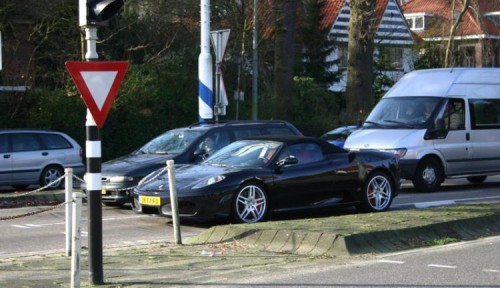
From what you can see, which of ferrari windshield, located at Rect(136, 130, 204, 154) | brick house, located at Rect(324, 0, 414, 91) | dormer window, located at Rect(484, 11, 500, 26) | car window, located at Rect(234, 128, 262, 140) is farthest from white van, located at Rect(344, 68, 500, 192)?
dormer window, located at Rect(484, 11, 500, 26)

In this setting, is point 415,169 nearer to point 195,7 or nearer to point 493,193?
point 493,193

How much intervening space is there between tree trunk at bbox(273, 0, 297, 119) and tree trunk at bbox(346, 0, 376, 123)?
2.43m

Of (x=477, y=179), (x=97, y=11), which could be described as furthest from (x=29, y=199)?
(x=477, y=179)

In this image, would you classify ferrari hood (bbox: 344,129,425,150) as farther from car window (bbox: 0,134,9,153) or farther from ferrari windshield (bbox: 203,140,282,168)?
car window (bbox: 0,134,9,153)

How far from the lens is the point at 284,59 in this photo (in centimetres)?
3047

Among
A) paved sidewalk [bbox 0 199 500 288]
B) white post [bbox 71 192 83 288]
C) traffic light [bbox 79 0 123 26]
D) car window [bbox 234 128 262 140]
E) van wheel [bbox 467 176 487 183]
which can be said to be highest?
traffic light [bbox 79 0 123 26]

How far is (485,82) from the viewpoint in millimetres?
19328

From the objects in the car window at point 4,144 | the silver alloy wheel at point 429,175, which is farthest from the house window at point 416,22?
the car window at point 4,144

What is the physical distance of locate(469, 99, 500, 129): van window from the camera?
61.6ft

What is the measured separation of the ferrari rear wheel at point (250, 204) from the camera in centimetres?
1229

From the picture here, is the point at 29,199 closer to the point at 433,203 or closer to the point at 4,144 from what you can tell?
the point at 4,144

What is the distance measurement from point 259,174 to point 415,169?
6.24 m

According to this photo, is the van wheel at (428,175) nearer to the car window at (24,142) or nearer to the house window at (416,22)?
the car window at (24,142)

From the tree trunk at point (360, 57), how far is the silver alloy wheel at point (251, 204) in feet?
47.2
